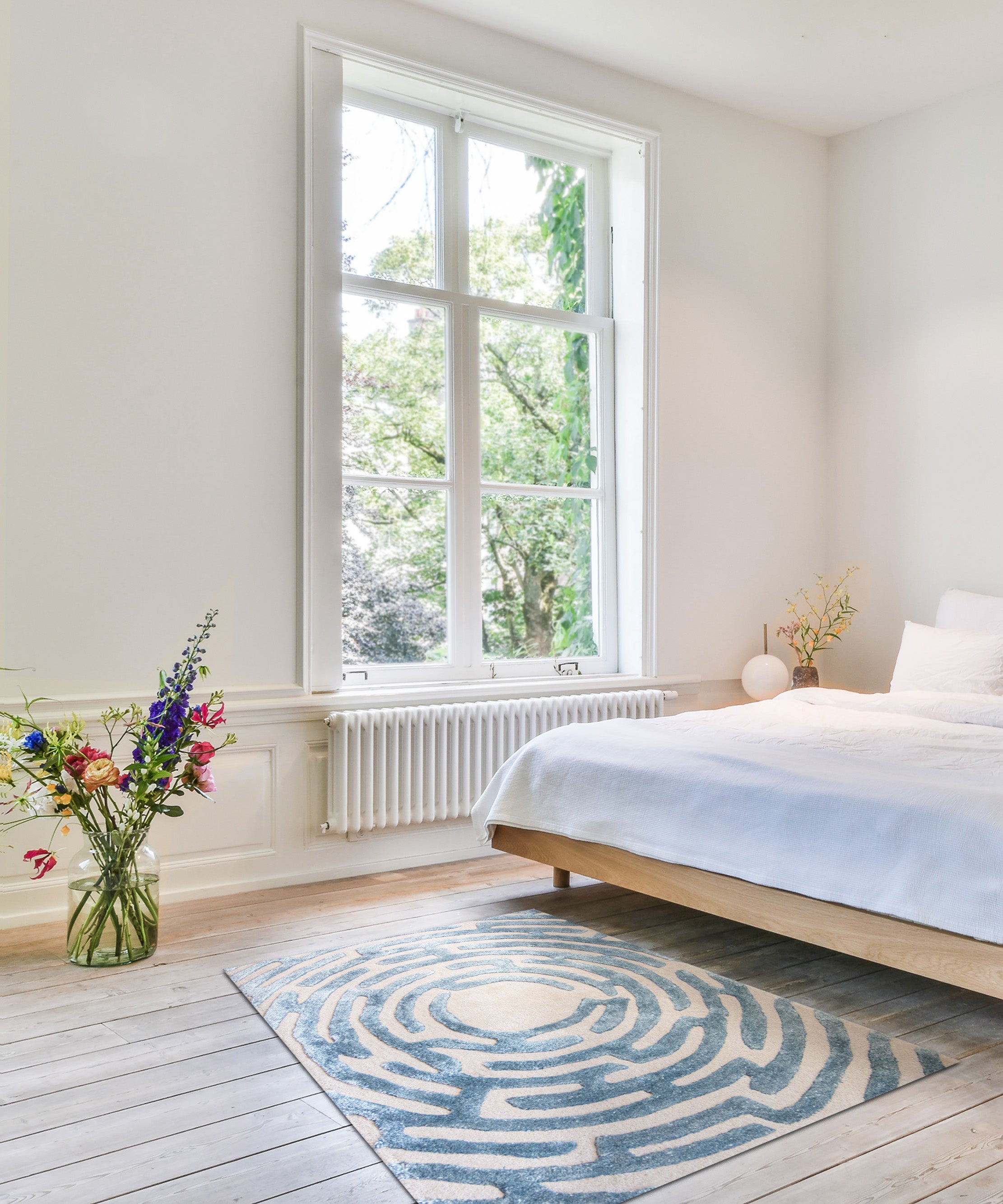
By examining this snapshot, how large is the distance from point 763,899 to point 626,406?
7.78ft

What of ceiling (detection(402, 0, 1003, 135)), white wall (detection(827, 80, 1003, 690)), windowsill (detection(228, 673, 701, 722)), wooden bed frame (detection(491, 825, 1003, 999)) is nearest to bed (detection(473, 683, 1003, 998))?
wooden bed frame (detection(491, 825, 1003, 999))

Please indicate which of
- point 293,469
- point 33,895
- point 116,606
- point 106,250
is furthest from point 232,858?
point 106,250

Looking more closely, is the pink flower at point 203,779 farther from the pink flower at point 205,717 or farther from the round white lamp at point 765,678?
the round white lamp at point 765,678

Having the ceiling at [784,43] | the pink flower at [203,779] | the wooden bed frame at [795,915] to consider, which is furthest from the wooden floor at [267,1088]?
the ceiling at [784,43]

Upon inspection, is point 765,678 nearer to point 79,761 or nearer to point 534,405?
point 534,405

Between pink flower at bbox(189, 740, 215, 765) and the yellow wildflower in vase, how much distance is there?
2.63 metres

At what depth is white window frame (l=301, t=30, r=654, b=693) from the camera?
342cm

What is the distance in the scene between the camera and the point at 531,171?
4160mm

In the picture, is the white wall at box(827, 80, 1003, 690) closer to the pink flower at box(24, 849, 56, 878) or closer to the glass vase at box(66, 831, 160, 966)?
the glass vase at box(66, 831, 160, 966)

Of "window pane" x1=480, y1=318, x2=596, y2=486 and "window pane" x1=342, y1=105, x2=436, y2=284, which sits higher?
"window pane" x1=342, y1=105, x2=436, y2=284

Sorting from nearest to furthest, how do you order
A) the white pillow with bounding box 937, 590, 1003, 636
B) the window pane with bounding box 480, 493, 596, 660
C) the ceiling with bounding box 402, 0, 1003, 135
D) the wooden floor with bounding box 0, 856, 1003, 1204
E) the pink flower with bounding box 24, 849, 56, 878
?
the wooden floor with bounding box 0, 856, 1003, 1204, the pink flower with bounding box 24, 849, 56, 878, the ceiling with bounding box 402, 0, 1003, 135, the white pillow with bounding box 937, 590, 1003, 636, the window pane with bounding box 480, 493, 596, 660

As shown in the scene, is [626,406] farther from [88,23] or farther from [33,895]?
[33,895]

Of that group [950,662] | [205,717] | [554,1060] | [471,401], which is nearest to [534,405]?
[471,401]

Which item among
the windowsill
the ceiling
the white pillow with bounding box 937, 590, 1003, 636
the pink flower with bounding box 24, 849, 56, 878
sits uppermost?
the ceiling
